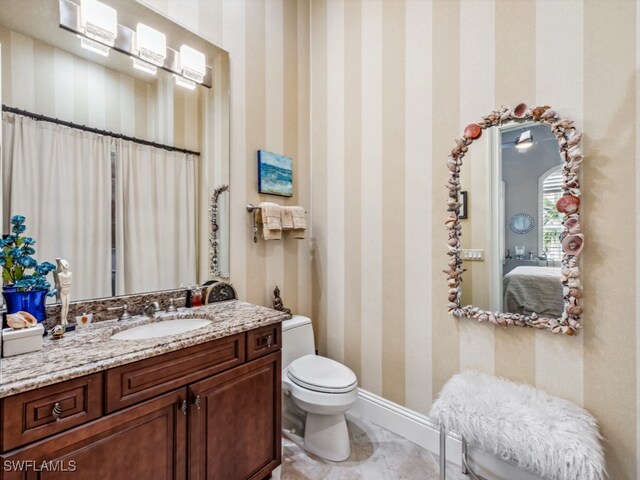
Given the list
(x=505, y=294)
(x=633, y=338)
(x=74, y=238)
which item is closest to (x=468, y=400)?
(x=505, y=294)

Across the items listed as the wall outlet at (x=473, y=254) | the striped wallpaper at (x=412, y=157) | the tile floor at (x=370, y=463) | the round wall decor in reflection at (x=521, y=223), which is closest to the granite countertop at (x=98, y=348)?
the striped wallpaper at (x=412, y=157)

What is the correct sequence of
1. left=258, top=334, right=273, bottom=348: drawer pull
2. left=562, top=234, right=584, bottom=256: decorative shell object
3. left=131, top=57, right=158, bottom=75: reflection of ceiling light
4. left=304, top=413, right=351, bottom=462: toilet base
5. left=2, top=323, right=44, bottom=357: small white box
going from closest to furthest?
left=2, top=323, right=44, bottom=357: small white box, left=562, top=234, right=584, bottom=256: decorative shell object, left=258, top=334, right=273, bottom=348: drawer pull, left=131, top=57, right=158, bottom=75: reflection of ceiling light, left=304, top=413, right=351, bottom=462: toilet base

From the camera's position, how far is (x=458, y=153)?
5.57 ft

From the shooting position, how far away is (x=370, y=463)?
1.71 m

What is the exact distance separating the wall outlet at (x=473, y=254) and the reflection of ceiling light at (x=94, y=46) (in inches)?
84.2

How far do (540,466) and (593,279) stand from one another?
2.69 feet

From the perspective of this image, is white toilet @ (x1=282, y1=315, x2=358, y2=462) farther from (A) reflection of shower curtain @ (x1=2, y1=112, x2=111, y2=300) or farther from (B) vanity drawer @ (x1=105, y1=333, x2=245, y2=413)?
(A) reflection of shower curtain @ (x1=2, y1=112, x2=111, y2=300)

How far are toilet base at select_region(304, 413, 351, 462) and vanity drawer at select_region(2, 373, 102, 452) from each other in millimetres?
1193

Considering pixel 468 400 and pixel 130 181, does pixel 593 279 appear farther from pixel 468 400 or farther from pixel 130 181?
pixel 130 181

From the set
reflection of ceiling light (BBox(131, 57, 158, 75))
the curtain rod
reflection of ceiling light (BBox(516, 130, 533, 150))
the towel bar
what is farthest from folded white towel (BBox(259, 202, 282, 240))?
reflection of ceiling light (BBox(516, 130, 533, 150))

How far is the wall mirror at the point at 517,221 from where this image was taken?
1.38 metres

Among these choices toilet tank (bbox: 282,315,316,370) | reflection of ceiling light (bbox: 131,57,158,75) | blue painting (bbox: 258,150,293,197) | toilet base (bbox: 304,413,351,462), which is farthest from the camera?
blue painting (bbox: 258,150,293,197)

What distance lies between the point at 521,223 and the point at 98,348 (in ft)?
6.35

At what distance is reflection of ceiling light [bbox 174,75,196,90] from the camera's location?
1.75m
